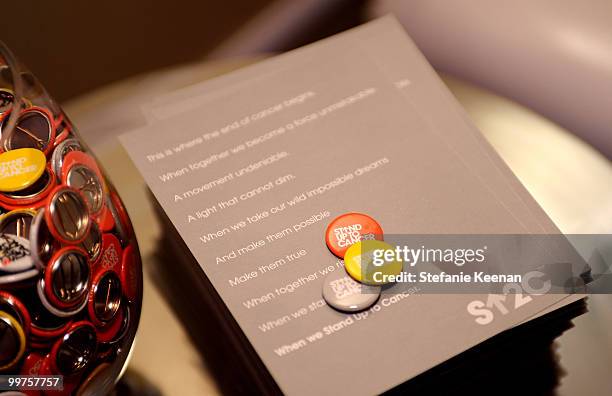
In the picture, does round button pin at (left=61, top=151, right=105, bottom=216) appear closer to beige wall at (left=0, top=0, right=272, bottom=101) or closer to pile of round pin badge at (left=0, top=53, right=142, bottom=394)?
pile of round pin badge at (left=0, top=53, right=142, bottom=394)

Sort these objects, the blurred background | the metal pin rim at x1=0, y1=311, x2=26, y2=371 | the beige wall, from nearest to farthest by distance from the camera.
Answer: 1. the metal pin rim at x1=0, y1=311, x2=26, y2=371
2. the blurred background
3. the beige wall

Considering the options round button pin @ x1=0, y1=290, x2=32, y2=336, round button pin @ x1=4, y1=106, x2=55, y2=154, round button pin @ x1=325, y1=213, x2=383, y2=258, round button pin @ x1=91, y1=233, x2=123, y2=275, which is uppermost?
round button pin @ x1=4, y1=106, x2=55, y2=154

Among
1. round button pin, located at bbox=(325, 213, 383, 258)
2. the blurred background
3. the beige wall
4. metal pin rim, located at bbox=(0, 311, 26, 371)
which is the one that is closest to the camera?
metal pin rim, located at bbox=(0, 311, 26, 371)

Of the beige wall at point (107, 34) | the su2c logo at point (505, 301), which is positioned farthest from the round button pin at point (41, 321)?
the beige wall at point (107, 34)

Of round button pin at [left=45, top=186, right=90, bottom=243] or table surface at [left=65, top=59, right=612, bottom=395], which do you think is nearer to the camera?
round button pin at [left=45, top=186, right=90, bottom=243]

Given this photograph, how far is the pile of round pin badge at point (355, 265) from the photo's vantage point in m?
0.49

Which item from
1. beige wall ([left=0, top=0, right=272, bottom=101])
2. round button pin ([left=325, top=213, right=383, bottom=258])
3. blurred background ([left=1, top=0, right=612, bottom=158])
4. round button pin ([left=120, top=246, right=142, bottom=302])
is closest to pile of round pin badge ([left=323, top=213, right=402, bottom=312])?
round button pin ([left=325, top=213, right=383, bottom=258])

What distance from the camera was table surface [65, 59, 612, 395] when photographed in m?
0.54

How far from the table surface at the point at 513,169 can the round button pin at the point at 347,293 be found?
A: 13 centimetres

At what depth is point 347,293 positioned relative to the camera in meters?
0.49

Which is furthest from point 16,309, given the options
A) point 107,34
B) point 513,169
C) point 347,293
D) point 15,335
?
point 107,34

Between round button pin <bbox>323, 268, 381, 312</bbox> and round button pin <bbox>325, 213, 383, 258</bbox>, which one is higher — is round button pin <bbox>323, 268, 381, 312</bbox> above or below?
below

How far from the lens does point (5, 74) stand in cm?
46

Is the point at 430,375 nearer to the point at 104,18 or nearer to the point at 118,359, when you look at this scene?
the point at 118,359
